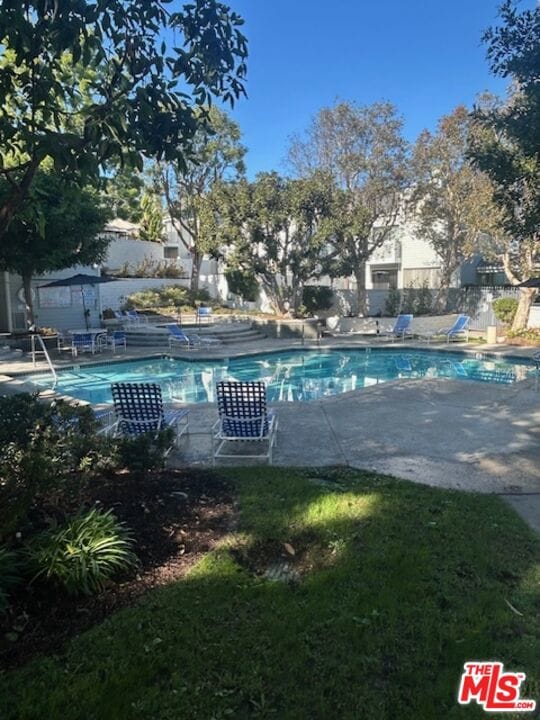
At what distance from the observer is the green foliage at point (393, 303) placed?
82.3 feet

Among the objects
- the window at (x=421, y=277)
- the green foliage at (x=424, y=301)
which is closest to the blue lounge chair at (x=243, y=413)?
the green foliage at (x=424, y=301)

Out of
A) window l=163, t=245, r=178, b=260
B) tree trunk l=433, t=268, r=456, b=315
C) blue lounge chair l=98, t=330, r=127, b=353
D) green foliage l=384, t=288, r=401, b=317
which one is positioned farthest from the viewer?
window l=163, t=245, r=178, b=260

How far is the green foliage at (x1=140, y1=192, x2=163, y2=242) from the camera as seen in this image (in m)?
33.5

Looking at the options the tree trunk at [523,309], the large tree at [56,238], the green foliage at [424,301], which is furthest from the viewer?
the green foliage at [424,301]

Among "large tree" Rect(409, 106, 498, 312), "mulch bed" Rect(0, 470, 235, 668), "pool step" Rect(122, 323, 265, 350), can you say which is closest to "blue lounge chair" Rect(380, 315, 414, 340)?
"large tree" Rect(409, 106, 498, 312)

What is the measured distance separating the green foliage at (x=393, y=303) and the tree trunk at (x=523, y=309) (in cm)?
674

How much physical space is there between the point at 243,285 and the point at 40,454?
26182mm

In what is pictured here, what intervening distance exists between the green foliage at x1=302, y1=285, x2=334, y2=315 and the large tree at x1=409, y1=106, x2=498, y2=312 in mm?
5278

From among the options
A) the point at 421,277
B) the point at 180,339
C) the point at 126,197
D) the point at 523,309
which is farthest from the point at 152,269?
the point at 523,309

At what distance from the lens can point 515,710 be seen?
7.70 feet

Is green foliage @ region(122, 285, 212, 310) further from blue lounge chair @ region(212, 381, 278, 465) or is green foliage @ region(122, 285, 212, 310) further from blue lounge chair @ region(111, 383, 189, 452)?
blue lounge chair @ region(212, 381, 278, 465)

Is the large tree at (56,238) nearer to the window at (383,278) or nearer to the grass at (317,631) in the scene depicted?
the grass at (317,631)

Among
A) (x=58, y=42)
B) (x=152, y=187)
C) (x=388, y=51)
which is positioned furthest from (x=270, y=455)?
(x=152, y=187)

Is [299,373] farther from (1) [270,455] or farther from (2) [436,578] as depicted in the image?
(2) [436,578]
